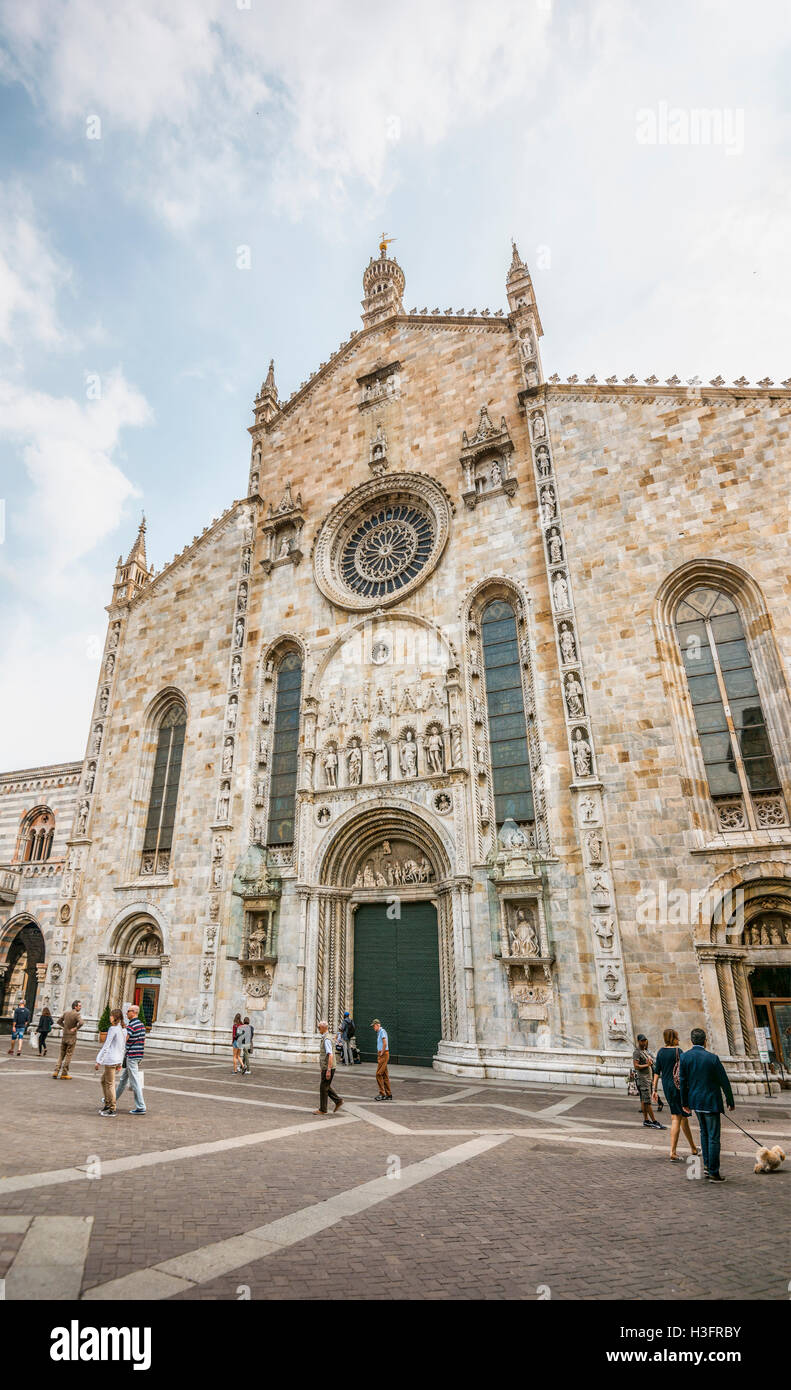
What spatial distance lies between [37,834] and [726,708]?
101ft

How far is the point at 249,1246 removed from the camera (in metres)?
5.37

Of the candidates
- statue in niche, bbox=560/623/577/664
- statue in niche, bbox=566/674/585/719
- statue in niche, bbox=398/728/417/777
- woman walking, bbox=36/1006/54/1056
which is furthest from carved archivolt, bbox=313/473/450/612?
woman walking, bbox=36/1006/54/1056

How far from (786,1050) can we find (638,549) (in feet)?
41.2

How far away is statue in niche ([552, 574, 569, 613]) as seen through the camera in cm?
1957

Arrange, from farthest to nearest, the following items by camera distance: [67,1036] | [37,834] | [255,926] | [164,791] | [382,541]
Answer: [37,834], [164,791], [382,541], [255,926], [67,1036]

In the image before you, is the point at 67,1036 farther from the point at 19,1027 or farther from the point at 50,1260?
the point at 50,1260

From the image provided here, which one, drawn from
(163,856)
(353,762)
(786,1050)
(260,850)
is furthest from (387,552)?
(786,1050)

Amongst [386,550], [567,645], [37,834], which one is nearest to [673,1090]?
[567,645]

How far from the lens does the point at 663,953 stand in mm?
15695

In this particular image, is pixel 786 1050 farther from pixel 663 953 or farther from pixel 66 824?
pixel 66 824

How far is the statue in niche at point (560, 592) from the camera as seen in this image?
1957cm

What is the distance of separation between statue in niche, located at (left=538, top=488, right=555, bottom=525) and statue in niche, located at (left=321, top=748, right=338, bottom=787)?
9.59 m

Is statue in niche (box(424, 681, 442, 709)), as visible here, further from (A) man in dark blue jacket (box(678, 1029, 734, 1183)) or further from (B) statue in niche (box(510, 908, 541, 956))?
(A) man in dark blue jacket (box(678, 1029, 734, 1183))

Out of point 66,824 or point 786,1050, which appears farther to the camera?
point 66,824
